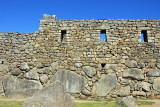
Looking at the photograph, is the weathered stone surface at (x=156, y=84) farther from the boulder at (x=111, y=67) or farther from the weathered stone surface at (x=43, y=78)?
the weathered stone surface at (x=43, y=78)

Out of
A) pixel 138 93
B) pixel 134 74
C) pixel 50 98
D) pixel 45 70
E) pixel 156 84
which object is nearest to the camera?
pixel 50 98

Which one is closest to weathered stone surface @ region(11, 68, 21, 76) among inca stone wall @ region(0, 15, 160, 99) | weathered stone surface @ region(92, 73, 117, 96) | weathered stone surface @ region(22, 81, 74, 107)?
inca stone wall @ region(0, 15, 160, 99)

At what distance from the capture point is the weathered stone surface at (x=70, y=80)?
23.8 feet

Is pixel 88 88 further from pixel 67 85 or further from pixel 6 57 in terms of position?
pixel 6 57

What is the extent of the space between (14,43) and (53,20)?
2641 millimetres

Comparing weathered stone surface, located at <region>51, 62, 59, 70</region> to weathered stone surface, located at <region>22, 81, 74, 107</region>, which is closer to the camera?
weathered stone surface, located at <region>22, 81, 74, 107</region>

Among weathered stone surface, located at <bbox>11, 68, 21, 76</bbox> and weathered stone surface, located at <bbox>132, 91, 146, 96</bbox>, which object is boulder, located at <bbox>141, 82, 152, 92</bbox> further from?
weathered stone surface, located at <bbox>11, 68, 21, 76</bbox>

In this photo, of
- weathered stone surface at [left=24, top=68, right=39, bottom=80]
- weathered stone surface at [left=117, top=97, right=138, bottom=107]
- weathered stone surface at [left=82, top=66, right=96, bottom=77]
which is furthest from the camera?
weathered stone surface at [left=24, top=68, right=39, bottom=80]

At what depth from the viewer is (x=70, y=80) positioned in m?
7.34

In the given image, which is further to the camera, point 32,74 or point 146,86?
A: point 32,74

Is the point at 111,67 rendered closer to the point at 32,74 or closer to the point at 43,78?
the point at 43,78

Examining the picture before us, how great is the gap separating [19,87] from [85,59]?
3.87 m

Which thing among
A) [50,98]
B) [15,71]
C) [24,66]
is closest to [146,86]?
[50,98]

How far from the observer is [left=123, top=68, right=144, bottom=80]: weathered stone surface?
7.25 meters
